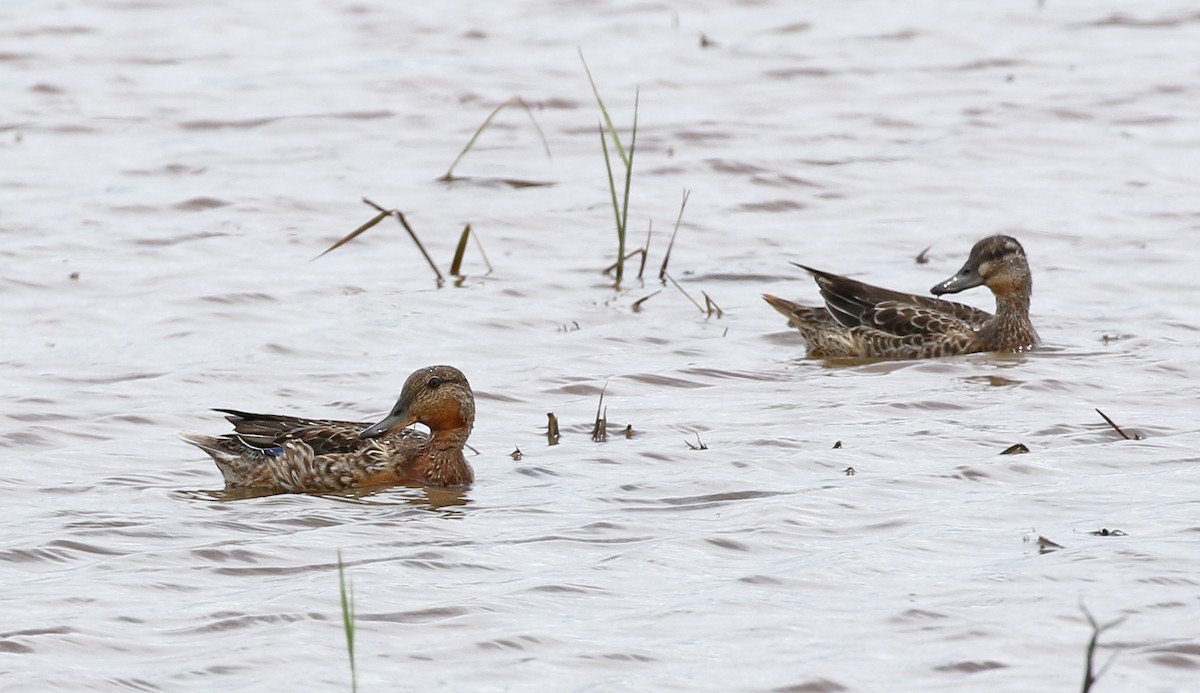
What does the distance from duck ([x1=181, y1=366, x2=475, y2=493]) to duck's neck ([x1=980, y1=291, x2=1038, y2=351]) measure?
377cm

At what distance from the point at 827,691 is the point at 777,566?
1202 mm

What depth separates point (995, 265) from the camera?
11797 millimetres

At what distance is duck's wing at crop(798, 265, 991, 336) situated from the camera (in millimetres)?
11469

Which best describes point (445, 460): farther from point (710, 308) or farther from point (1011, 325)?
point (1011, 325)

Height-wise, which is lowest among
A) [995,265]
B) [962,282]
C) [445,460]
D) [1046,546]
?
[445,460]

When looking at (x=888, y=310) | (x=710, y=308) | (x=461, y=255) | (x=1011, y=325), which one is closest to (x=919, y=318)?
(x=888, y=310)

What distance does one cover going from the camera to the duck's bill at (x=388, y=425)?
876 cm

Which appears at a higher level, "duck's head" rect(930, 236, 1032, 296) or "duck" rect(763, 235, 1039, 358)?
"duck's head" rect(930, 236, 1032, 296)

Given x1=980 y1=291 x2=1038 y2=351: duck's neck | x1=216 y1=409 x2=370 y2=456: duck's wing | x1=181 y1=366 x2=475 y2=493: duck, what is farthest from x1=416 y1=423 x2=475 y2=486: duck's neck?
x1=980 y1=291 x2=1038 y2=351: duck's neck

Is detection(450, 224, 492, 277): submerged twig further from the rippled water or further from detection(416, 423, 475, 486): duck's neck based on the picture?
detection(416, 423, 475, 486): duck's neck

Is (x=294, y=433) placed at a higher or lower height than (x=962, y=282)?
lower

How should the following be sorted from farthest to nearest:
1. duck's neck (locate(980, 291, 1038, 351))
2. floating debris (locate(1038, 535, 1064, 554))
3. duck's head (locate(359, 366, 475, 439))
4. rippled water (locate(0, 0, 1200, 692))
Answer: duck's neck (locate(980, 291, 1038, 351)) → duck's head (locate(359, 366, 475, 439)) → floating debris (locate(1038, 535, 1064, 554)) → rippled water (locate(0, 0, 1200, 692))

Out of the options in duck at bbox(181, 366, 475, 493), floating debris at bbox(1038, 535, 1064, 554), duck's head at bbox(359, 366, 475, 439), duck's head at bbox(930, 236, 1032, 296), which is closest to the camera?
floating debris at bbox(1038, 535, 1064, 554)

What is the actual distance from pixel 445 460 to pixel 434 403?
34cm
